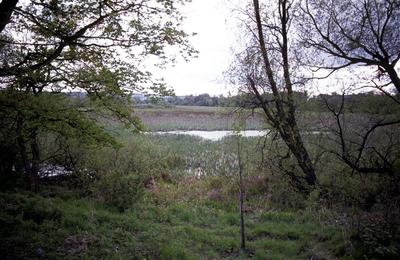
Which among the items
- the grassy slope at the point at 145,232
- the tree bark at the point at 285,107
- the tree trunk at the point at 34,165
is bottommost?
the grassy slope at the point at 145,232

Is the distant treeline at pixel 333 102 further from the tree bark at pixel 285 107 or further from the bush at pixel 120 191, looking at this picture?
the bush at pixel 120 191

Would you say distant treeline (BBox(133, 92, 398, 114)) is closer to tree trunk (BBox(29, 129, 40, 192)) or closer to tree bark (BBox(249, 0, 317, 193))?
tree bark (BBox(249, 0, 317, 193))

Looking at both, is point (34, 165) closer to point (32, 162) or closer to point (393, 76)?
point (32, 162)

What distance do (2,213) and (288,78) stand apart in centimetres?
869

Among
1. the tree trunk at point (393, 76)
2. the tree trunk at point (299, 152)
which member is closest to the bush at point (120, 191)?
the tree trunk at point (299, 152)

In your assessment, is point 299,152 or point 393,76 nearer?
point 393,76

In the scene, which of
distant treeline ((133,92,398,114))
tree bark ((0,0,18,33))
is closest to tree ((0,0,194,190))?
tree bark ((0,0,18,33))

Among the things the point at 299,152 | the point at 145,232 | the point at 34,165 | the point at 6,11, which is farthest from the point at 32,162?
the point at 299,152

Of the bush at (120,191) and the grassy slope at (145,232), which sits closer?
the grassy slope at (145,232)

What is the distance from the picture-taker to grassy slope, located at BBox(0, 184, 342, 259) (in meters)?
6.29

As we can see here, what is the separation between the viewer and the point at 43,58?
20.0ft

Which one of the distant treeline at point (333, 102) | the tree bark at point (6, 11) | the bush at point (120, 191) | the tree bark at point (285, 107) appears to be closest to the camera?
the tree bark at point (6, 11)

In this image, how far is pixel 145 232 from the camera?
7.52m

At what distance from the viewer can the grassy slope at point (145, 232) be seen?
629 cm
